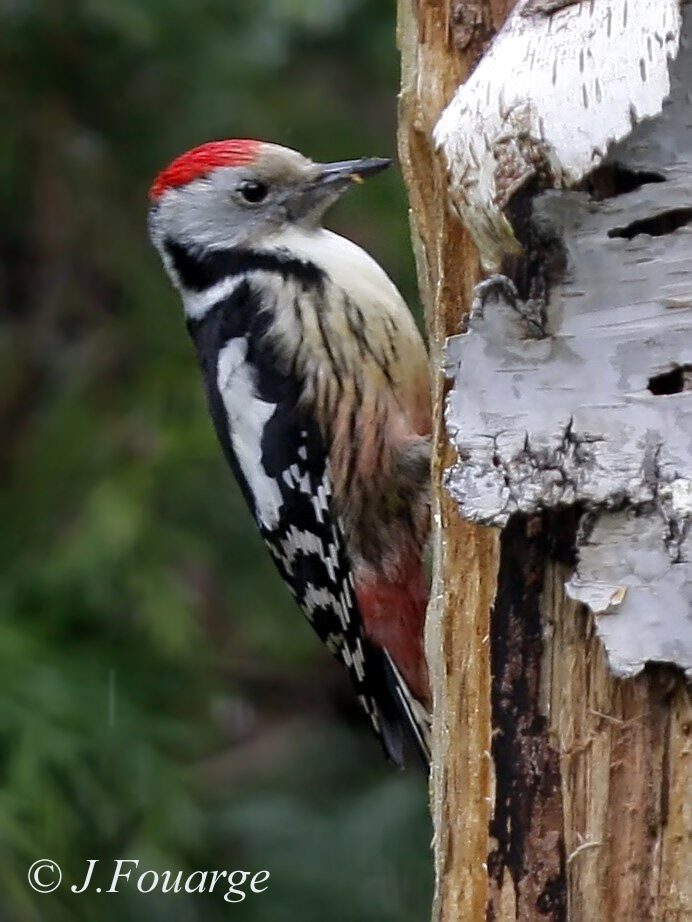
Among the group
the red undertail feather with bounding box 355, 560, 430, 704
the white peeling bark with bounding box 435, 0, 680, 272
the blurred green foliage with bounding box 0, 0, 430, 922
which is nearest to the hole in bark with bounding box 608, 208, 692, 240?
the white peeling bark with bounding box 435, 0, 680, 272

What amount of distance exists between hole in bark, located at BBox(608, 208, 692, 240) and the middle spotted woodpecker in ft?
3.52

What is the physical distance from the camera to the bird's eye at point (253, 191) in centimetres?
301

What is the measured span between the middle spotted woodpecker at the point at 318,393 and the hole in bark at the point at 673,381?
111 cm

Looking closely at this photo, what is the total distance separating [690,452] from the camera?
1.75 meters

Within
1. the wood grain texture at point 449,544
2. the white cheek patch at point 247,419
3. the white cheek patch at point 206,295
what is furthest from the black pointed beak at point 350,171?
the wood grain texture at point 449,544

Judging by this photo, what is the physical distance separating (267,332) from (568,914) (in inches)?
52.4

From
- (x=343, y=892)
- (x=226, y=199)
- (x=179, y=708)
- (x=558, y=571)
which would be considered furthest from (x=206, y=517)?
(x=558, y=571)

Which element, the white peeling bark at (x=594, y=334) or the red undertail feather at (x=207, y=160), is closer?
the white peeling bark at (x=594, y=334)

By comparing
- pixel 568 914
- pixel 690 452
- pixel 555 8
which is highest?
pixel 555 8

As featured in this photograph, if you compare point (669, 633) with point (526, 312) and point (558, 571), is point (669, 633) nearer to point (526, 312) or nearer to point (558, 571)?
point (558, 571)

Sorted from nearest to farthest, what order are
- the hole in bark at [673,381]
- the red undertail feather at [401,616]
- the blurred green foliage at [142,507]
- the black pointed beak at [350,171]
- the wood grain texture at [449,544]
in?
the hole in bark at [673,381]
the wood grain texture at [449,544]
the black pointed beak at [350,171]
the red undertail feather at [401,616]
the blurred green foliage at [142,507]

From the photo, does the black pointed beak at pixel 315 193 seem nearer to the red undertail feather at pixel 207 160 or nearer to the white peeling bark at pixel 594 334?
the red undertail feather at pixel 207 160

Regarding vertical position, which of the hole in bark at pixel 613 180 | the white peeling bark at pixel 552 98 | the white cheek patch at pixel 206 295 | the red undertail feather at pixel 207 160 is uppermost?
the white peeling bark at pixel 552 98

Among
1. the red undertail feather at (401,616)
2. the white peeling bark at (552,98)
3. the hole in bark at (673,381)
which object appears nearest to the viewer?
the white peeling bark at (552,98)
